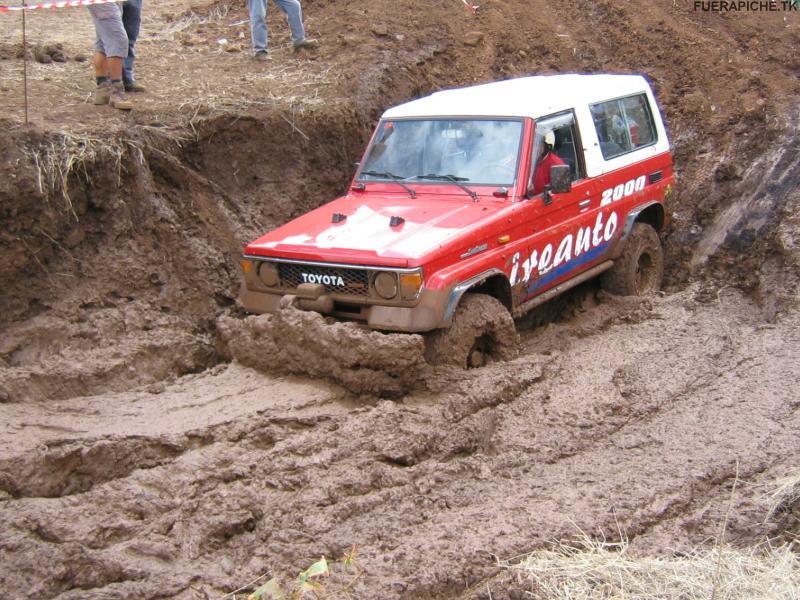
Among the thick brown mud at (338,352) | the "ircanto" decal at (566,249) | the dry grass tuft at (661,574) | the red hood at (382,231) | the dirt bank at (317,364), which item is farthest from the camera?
the "ircanto" decal at (566,249)

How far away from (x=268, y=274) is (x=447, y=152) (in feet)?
5.76

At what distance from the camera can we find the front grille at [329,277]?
638 cm

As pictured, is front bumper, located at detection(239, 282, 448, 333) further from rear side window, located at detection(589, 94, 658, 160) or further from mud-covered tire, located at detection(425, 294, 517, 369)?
rear side window, located at detection(589, 94, 658, 160)

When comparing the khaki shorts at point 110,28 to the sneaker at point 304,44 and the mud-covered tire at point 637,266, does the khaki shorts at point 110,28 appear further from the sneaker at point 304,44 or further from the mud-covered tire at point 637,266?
the mud-covered tire at point 637,266

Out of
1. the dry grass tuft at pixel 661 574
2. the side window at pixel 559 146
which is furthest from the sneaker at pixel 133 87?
the dry grass tuft at pixel 661 574

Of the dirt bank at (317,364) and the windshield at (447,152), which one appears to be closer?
the dirt bank at (317,364)

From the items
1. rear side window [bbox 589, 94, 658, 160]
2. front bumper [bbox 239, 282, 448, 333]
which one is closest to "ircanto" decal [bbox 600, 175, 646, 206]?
rear side window [bbox 589, 94, 658, 160]

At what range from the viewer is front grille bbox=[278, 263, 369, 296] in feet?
20.9

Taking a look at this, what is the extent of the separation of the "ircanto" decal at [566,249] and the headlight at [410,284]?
3.54ft

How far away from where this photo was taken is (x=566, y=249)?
25.1 feet

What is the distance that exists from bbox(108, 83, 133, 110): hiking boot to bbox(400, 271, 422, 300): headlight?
3725 millimetres

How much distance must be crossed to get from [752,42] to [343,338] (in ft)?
30.2

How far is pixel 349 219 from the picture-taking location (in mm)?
6957

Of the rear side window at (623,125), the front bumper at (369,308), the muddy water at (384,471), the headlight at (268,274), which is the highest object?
the rear side window at (623,125)
